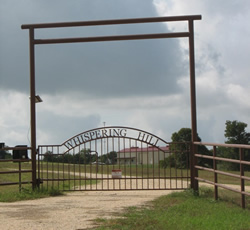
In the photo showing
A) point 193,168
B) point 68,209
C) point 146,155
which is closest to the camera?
point 68,209

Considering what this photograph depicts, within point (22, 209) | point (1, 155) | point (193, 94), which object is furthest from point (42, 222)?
point (1, 155)

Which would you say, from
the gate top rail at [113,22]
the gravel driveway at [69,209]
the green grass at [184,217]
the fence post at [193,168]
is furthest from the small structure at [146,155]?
the gate top rail at [113,22]

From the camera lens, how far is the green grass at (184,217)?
25.8 ft

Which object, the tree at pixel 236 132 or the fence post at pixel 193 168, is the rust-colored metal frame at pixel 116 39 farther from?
the tree at pixel 236 132

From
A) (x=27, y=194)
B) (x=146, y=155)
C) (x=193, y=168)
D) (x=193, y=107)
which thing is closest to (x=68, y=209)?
(x=27, y=194)

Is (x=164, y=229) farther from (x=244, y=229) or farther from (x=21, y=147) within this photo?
(x=21, y=147)

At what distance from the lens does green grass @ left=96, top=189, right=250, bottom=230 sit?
25.8ft

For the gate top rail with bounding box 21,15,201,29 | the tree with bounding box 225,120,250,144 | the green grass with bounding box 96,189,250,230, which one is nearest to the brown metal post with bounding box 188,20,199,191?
the gate top rail with bounding box 21,15,201,29

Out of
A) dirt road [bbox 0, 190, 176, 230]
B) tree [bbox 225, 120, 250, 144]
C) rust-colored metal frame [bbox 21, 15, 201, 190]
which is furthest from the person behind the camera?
tree [bbox 225, 120, 250, 144]

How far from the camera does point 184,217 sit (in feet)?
28.5

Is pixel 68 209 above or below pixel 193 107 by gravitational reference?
below

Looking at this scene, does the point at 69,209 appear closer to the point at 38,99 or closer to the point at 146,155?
the point at 38,99

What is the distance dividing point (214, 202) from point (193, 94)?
340cm

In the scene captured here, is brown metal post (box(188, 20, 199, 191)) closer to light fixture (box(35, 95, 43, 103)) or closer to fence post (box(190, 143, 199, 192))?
fence post (box(190, 143, 199, 192))
